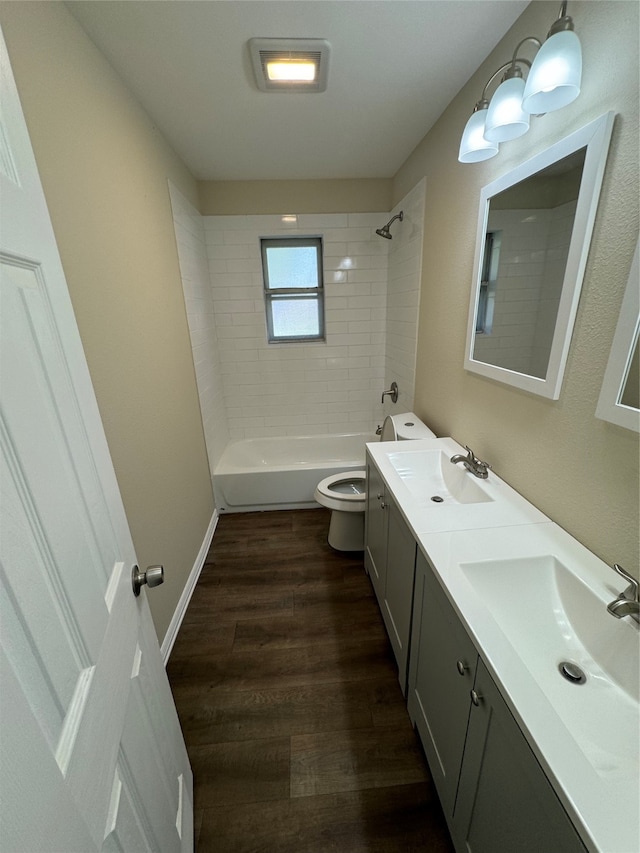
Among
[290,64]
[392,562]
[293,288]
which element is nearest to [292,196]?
[293,288]

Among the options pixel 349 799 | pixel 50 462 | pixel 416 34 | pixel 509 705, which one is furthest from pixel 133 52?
pixel 349 799

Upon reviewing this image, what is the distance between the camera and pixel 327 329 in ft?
9.70

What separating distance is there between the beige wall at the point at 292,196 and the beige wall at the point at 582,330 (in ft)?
3.37

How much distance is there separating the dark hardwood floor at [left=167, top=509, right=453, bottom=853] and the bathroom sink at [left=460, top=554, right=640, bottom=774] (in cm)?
73

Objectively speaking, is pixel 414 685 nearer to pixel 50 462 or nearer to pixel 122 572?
pixel 122 572

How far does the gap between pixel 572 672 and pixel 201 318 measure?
8.66 ft

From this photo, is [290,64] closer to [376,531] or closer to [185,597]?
[376,531]

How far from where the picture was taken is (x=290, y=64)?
1365 millimetres

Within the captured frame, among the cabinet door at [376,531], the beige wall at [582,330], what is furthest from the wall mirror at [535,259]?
the cabinet door at [376,531]

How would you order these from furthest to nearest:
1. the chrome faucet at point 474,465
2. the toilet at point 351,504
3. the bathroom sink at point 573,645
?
1. the toilet at point 351,504
2. the chrome faucet at point 474,465
3. the bathroom sink at point 573,645

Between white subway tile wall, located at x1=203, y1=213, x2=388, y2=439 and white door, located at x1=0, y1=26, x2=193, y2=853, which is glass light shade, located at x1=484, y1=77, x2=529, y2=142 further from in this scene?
white subway tile wall, located at x1=203, y1=213, x2=388, y2=439

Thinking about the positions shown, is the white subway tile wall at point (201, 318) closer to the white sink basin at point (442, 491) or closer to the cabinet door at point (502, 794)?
Answer: the white sink basin at point (442, 491)

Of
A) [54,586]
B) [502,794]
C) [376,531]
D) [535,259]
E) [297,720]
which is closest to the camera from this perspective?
[54,586]

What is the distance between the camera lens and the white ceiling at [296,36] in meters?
1.12
